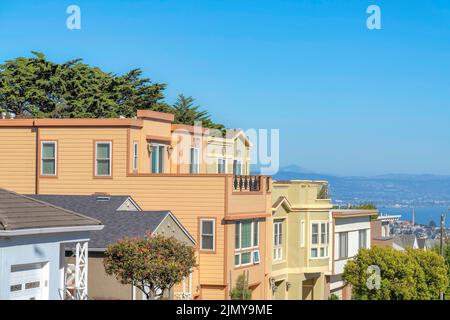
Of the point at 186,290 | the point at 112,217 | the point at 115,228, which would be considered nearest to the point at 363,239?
the point at 186,290

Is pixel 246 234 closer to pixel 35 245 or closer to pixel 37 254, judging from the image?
pixel 37 254

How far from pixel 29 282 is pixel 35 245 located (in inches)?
40.5

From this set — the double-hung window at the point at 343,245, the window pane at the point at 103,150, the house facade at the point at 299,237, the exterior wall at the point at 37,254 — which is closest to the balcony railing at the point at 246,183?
the house facade at the point at 299,237

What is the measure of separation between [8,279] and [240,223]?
19.2 meters

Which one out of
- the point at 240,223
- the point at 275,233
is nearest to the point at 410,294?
the point at 275,233

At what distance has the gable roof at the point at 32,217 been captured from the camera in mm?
25172

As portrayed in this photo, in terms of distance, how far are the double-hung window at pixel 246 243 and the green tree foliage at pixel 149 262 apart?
10.8 m

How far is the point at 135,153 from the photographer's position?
147 feet

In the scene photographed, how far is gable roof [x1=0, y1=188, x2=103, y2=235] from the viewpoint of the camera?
25.2m

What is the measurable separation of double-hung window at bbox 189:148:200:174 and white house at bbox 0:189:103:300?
65.9 ft

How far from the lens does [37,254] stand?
86.5 feet

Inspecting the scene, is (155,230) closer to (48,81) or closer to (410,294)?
(410,294)

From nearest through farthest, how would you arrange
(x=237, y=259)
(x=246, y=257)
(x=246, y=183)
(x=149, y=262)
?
(x=149, y=262)
(x=237, y=259)
(x=246, y=257)
(x=246, y=183)

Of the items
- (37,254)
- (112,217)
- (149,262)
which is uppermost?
(112,217)
